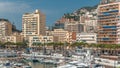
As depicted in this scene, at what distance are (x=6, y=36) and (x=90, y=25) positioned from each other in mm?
45241

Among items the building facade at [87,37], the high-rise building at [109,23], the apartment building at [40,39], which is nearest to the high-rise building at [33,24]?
the apartment building at [40,39]

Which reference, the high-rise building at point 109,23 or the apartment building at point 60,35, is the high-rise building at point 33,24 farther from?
the high-rise building at point 109,23

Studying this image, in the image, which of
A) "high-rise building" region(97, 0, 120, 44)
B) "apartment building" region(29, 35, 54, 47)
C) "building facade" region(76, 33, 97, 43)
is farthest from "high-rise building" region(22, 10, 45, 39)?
"high-rise building" region(97, 0, 120, 44)

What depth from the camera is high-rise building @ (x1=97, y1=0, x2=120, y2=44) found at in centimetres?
9569

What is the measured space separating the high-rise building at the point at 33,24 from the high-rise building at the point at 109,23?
38.5 m

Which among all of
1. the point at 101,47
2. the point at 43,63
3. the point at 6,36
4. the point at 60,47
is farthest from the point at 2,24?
the point at 43,63

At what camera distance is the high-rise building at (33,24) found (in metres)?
136

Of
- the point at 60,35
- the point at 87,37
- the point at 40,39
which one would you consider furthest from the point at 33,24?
the point at 87,37

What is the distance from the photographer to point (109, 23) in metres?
98.7

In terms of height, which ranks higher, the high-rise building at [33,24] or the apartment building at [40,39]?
the high-rise building at [33,24]

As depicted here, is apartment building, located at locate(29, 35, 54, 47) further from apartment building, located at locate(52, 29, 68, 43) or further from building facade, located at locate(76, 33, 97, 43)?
building facade, located at locate(76, 33, 97, 43)

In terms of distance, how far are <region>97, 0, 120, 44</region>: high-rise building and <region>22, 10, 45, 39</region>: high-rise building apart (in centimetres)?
3848

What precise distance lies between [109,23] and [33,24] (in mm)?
44132

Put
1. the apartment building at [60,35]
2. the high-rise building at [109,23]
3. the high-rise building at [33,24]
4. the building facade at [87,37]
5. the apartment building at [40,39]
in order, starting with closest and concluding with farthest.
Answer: the high-rise building at [109,23]
the building facade at [87,37]
the apartment building at [40,39]
the apartment building at [60,35]
the high-rise building at [33,24]
